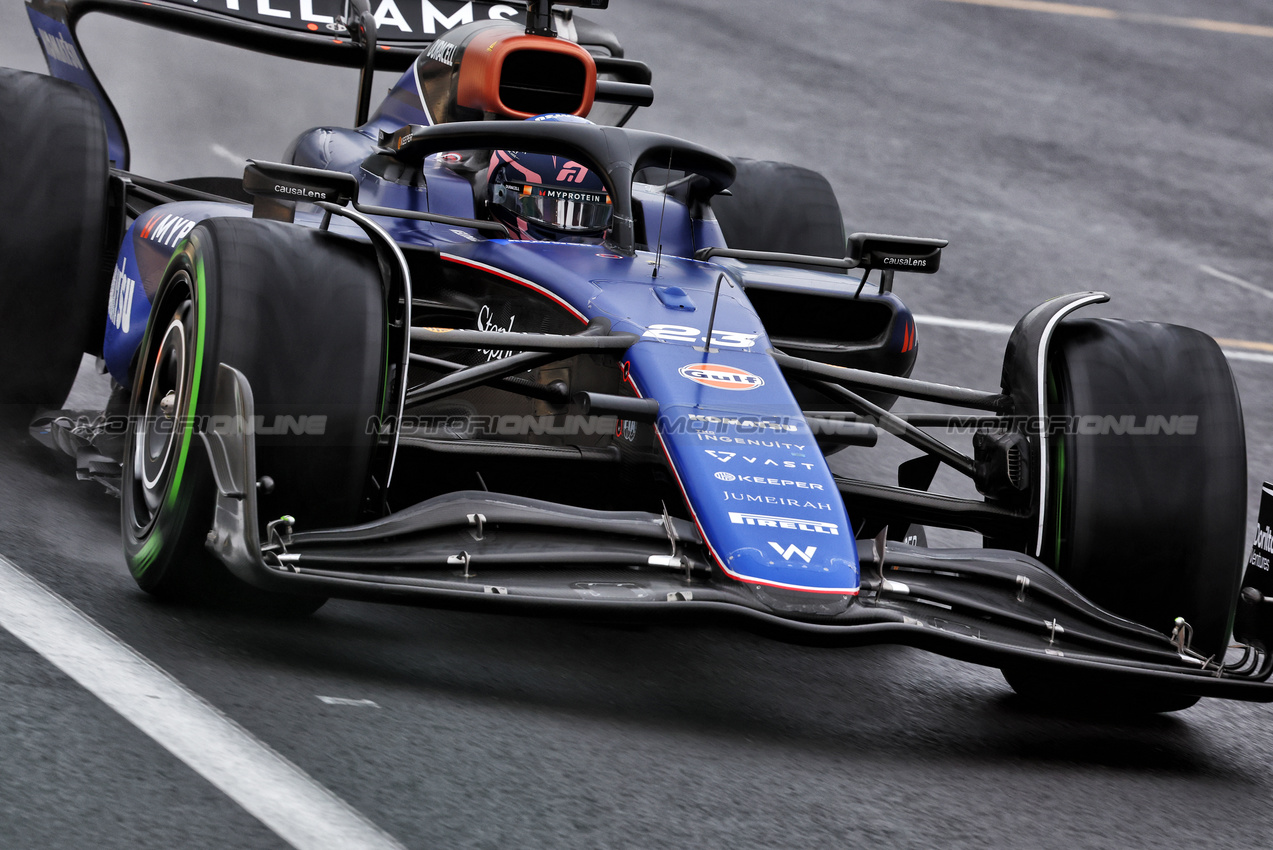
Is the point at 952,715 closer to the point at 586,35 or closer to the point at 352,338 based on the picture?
the point at 352,338

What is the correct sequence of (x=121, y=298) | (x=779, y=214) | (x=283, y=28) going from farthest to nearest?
1. (x=283, y=28)
2. (x=779, y=214)
3. (x=121, y=298)

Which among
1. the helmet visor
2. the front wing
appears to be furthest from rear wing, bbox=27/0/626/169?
the front wing

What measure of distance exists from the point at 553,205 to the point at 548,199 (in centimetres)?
3

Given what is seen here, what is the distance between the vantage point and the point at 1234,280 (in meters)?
10.6

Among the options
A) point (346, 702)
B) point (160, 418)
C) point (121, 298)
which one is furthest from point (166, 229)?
point (346, 702)

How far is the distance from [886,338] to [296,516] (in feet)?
7.37

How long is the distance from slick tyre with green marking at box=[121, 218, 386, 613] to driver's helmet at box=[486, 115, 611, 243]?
4.07ft

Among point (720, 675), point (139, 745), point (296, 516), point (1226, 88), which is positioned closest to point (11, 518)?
point (296, 516)

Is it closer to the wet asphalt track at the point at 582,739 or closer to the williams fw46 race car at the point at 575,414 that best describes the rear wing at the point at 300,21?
the williams fw46 race car at the point at 575,414

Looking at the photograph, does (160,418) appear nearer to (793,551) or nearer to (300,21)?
(793,551)

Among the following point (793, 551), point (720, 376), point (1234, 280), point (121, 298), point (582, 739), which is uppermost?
point (1234, 280)

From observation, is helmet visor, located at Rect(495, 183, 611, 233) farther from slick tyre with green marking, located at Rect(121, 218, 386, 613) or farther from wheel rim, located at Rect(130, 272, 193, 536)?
wheel rim, located at Rect(130, 272, 193, 536)

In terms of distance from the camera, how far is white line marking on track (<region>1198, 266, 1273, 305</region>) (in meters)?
10.4

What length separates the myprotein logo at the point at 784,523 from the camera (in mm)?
3680
